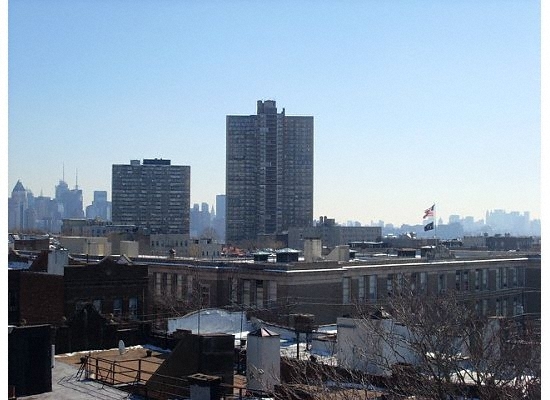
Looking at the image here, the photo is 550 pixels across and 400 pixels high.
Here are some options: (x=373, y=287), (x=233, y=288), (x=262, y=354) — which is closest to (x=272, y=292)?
(x=233, y=288)

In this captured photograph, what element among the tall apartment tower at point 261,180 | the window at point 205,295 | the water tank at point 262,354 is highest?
the tall apartment tower at point 261,180

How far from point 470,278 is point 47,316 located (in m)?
32.8

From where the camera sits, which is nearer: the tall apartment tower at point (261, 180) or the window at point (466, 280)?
the window at point (466, 280)

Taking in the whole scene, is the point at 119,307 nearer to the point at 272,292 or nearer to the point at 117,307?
the point at 117,307

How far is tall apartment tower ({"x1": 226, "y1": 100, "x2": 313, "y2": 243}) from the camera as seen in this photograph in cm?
18425

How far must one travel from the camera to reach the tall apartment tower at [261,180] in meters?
184

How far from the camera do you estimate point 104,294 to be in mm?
31969

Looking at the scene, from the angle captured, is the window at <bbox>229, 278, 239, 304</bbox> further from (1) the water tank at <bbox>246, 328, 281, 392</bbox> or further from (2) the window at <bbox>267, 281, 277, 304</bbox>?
(1) the water tank at <bbox>246, 328, 281, 392</bbox>

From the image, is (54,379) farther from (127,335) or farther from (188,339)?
(127,335)

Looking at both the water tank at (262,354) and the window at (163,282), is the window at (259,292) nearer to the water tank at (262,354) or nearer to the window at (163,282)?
the window at (163,282)

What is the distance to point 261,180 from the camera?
186m

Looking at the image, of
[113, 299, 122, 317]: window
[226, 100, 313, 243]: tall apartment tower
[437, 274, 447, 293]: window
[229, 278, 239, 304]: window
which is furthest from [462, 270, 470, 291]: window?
[226, 100, 313, 243]: tall apartment tower

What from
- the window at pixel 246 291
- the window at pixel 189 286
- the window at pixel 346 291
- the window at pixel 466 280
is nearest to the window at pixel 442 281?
the window at pixel 466 280
